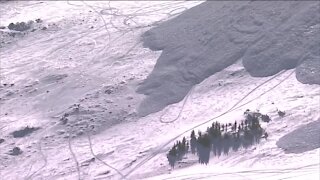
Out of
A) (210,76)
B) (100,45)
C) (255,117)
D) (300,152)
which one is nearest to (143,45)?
(100,45)

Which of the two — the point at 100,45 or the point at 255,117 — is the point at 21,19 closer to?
the point at 100,45

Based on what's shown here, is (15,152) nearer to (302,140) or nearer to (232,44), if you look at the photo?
(302,140)

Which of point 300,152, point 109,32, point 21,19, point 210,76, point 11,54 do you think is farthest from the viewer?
point 21,19

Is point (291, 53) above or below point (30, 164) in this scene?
above

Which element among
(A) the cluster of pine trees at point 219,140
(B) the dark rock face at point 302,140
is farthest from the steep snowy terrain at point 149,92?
(A) the cluster of pine trees at point 219,140

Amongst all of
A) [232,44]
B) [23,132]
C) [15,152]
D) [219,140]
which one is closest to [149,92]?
[219,140]

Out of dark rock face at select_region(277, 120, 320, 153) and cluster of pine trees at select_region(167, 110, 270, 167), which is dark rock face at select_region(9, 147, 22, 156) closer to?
cluster of pine trees at select_region(167, 110, 270, 167)
